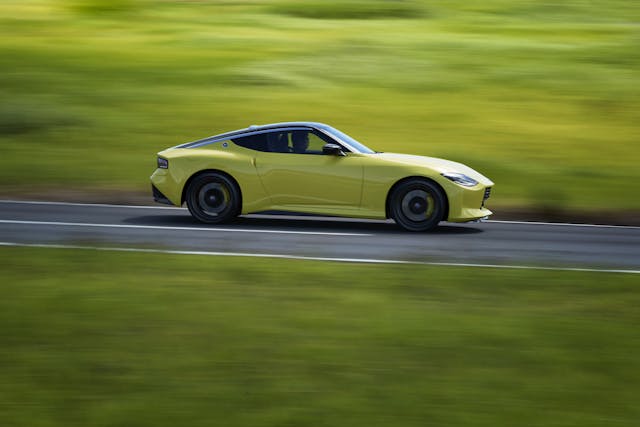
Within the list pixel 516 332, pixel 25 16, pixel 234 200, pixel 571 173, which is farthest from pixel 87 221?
pixel 25 16

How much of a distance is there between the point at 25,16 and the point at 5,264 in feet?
99.5

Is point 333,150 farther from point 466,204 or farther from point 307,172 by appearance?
point 466,204

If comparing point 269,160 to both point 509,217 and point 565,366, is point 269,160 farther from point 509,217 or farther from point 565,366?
point 565,366

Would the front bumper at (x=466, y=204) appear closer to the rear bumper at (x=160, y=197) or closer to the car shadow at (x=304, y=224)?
the car shadow at (x=304, y=224)

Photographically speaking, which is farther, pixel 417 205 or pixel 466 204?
pixel 417 205

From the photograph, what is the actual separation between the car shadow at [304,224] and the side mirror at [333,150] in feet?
3.40

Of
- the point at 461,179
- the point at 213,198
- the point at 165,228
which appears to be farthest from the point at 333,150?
the point at 165,228

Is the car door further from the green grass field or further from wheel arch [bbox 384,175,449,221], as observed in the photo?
the green grass field

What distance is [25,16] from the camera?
1492 inches

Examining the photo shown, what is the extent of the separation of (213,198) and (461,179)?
3258 mm

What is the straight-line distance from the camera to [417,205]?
12672 mm

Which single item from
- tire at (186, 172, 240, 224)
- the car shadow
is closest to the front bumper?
the car shadow

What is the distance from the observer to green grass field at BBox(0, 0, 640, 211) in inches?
790

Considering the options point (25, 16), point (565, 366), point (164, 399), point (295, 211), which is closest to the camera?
point (164, 399)
